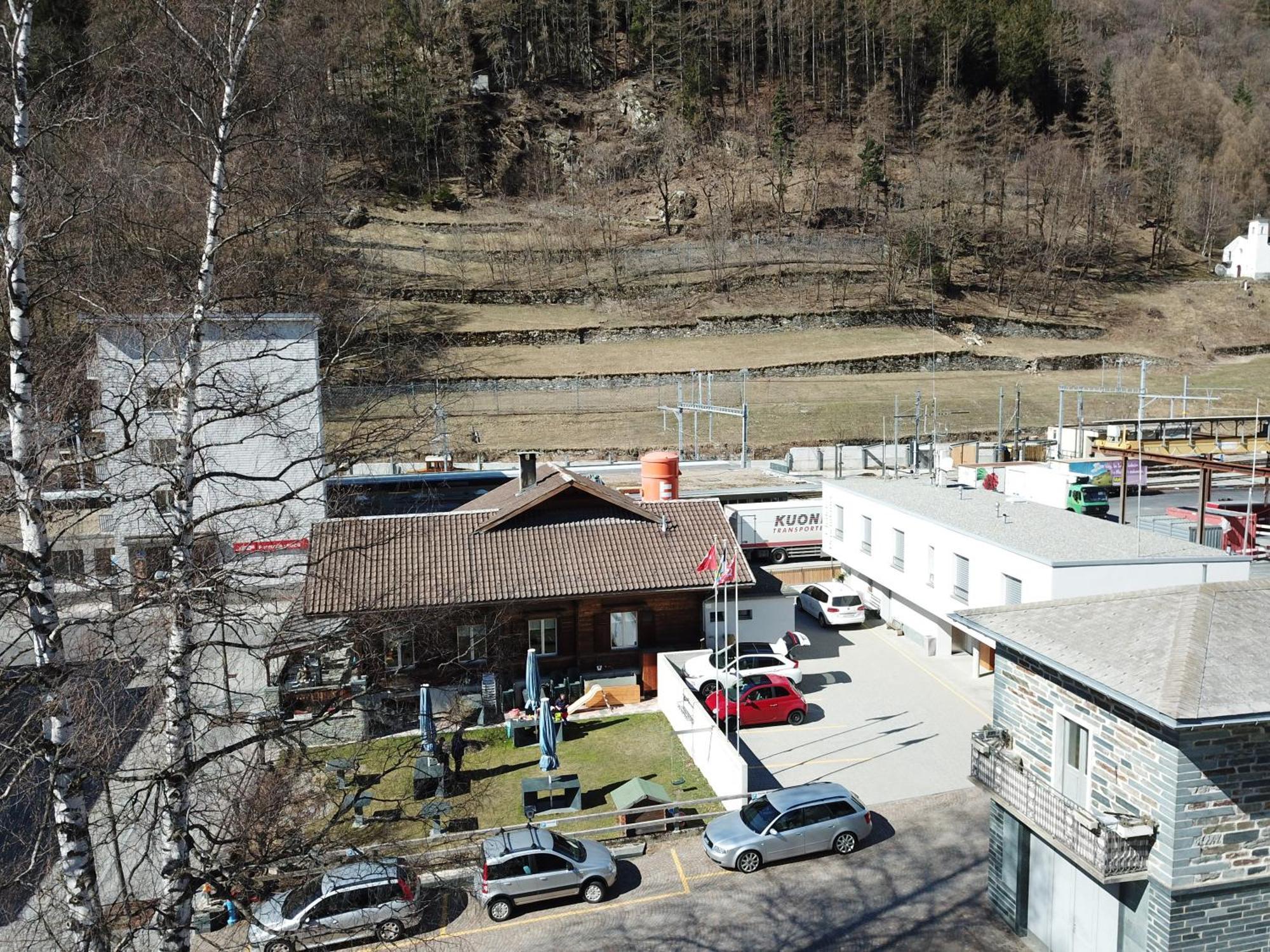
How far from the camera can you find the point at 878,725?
17.7 metres

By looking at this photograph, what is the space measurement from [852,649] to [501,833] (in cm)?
1194

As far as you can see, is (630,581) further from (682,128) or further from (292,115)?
(682,128)

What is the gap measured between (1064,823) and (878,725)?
8091mm

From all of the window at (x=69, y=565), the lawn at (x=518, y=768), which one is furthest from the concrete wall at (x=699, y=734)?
the window at (x=69, y=565)

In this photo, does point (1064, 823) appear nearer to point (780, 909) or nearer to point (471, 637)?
point (780, 909)

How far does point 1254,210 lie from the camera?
96750 millimetres

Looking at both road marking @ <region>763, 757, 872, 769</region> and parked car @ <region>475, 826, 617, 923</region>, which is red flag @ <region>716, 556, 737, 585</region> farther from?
parked car @ <region>475, 826, 617, 923</region>

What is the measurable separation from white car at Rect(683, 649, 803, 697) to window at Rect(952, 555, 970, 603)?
3946 mm

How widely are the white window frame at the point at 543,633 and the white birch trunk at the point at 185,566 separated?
12374mm

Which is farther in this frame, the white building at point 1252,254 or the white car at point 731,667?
the white building at point 1252,254

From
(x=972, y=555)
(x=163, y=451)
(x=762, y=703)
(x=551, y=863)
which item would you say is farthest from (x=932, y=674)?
(x=163, y=451)

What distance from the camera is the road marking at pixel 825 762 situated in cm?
1606

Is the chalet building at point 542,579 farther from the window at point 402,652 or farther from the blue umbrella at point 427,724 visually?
the blue umbrella at point 427,724

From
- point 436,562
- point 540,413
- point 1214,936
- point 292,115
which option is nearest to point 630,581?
point 436,562
